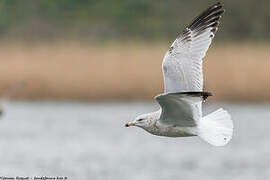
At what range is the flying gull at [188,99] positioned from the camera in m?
8.54

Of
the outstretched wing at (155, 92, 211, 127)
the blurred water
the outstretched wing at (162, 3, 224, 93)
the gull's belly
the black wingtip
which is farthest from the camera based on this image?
the blurred water

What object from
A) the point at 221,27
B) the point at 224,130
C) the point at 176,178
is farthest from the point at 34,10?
the point at 224,130

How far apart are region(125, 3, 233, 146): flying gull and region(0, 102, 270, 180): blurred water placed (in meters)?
4.17

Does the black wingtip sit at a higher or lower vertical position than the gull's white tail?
higher

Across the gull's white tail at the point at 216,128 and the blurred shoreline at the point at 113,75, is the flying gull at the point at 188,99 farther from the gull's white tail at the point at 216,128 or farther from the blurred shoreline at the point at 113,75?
the blurred shoreline at the point at 113,75

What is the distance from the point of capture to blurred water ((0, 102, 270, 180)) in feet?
44.4

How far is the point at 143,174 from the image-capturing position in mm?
13422

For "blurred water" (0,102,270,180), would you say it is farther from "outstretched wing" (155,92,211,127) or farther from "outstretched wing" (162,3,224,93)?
"outstretched wing" (155,92,211,127)

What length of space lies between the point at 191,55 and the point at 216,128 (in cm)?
95

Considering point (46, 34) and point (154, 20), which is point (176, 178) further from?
point (154, 20)

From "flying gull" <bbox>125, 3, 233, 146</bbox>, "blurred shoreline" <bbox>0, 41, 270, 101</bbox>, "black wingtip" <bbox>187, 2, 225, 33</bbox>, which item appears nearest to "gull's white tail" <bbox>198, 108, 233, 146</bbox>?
"flying gull" <bbox>125, 3, 233, 146</bbox>

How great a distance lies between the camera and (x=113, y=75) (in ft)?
63.9

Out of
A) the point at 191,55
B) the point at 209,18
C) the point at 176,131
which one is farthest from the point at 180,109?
the point at 209,18

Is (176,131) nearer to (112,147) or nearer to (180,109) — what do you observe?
(180,109)
